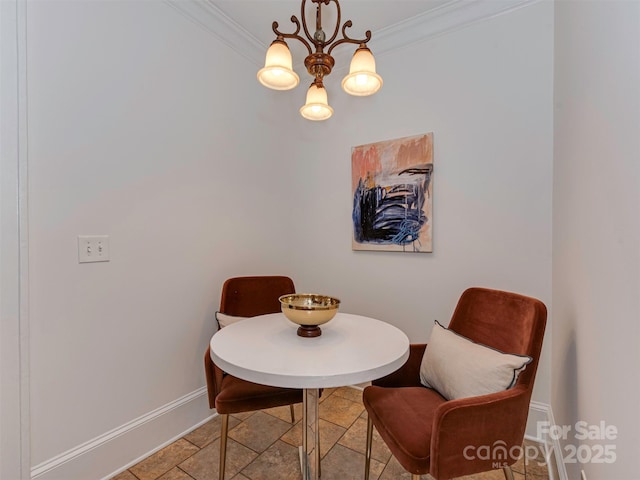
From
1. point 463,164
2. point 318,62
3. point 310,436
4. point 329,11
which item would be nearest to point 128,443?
point 310,436

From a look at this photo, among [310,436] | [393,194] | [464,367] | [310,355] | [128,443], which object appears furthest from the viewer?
[393,194]

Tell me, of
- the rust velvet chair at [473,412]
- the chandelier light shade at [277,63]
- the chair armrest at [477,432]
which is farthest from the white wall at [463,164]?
the chandelier light shade at [277,63]

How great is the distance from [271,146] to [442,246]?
5.26 ft

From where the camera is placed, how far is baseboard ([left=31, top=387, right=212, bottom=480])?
1337 millimetres

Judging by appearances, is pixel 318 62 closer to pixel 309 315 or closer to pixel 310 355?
pixel 309 315

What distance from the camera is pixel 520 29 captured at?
5.82 feet

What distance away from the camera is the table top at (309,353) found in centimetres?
93

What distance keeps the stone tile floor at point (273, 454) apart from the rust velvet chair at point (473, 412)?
310 millimetres

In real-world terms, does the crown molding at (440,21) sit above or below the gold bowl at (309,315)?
above

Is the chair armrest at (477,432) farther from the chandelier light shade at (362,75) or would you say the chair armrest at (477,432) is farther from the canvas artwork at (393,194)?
the chandelier light shade at (362,75)

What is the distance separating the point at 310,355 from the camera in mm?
1075

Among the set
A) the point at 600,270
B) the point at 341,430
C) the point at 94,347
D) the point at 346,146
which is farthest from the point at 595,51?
the point at 94,347

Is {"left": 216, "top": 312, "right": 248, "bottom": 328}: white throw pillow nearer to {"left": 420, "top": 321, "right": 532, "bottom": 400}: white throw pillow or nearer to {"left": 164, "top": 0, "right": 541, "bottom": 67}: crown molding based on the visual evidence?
{"left": 420, "top": 321, "right": 532, "bottom": 400}: white throw pillow

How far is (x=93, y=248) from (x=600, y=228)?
6.76ft
